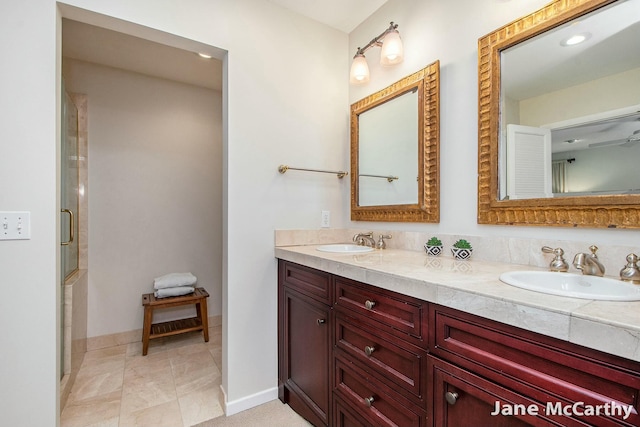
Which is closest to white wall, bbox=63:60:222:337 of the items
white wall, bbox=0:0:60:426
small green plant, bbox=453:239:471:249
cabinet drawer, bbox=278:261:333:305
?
white wall, bbox=0:0:60:426

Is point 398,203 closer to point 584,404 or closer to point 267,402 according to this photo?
point 584,404

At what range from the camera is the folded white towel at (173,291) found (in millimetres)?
2541

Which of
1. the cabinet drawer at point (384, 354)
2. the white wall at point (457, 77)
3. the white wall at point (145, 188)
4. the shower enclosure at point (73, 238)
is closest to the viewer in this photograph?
the cabinet drawer at point (384, 354)

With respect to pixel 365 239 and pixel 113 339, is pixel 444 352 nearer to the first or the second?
pixel 365 239

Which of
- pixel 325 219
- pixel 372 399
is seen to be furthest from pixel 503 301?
pixel 325 219

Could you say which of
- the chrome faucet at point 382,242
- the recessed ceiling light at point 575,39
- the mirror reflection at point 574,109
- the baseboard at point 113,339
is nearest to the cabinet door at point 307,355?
the chrome faucet at point 382,242

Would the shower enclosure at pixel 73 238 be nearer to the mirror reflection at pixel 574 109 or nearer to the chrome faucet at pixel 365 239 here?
the chrome faucet at pixel 365 239

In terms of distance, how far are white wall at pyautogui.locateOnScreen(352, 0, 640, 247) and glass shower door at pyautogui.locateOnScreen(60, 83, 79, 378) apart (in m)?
2.21

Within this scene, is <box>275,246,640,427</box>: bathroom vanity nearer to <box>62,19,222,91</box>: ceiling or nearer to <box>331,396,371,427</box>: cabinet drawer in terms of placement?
<box>331,396,371,427</box>: cabinet drawer

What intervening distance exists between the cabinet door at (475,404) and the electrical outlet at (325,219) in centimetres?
133

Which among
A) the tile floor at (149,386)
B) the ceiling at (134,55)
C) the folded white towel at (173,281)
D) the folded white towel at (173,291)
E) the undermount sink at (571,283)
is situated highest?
the ceiling at (134,55)

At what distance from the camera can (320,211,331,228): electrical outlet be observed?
2197 millimetres

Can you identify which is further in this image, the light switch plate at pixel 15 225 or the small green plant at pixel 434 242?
the small green plant at pixel 434 242

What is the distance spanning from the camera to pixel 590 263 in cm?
106
